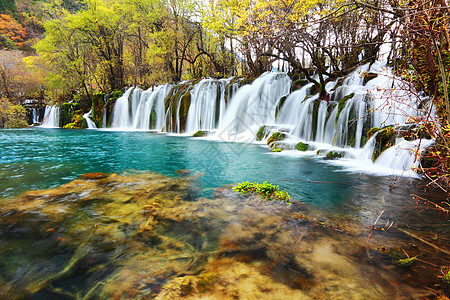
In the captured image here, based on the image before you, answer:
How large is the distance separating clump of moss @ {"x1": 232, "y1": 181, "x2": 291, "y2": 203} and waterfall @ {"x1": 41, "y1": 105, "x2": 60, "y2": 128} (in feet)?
114

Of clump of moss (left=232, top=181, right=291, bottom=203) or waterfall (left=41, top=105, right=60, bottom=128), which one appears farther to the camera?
waterfall (left=41, top=105, right=60, bottom=128)

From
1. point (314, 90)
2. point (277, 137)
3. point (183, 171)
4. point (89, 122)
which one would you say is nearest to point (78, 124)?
point (89, 122)

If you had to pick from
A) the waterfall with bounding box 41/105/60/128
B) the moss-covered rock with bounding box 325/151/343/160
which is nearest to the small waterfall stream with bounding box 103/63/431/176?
the moss-covered rock with bounding box 325/151/343/160

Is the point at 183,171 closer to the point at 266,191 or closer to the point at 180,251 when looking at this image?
the point at 266,191

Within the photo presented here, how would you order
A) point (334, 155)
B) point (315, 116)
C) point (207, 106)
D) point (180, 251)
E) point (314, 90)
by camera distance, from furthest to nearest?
point (207, 106)
point (314, 90)
point (315, 116)
point (334, 155)
point (180, 251)

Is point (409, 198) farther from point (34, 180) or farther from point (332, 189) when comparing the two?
point (34, 180)

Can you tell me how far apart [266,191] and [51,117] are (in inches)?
1458

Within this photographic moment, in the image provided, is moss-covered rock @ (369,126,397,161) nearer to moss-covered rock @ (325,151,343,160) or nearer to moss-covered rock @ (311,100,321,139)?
moss-covered rock @ (325,151,343,160)

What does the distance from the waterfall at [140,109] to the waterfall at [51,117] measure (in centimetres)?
971

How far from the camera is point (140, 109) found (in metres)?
26.2

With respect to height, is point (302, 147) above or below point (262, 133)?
below

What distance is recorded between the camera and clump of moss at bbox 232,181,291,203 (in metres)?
4.85

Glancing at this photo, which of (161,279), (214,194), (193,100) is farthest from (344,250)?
(193,100)

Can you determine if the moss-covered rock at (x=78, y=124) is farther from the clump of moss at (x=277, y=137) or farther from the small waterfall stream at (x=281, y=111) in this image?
the clump of moss at (x=277, y=137)
